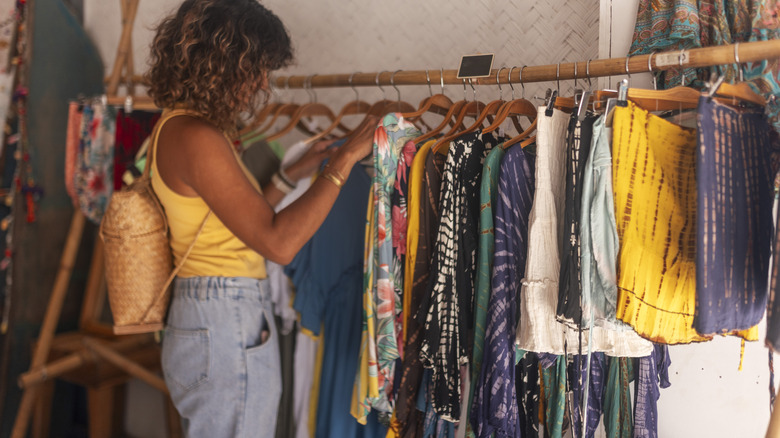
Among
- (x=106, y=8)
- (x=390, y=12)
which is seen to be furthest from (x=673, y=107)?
(x=106, y=8)

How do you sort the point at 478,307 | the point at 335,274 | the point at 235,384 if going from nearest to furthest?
the point at 478,307 < the point at 235,384 < the point at 335,274

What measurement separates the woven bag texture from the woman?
4cm

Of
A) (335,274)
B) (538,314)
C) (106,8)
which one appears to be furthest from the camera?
(106,8)

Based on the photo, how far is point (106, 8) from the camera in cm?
312

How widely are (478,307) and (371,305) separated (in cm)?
31

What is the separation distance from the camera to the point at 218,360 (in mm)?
1602

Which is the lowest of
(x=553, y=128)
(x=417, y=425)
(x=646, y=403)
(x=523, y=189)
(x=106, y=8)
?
(x=417, y=425)

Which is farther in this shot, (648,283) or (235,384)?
(235,384)

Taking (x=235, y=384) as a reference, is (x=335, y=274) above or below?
above

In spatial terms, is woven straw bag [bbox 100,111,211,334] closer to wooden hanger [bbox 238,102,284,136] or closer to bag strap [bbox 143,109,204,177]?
bag strap [bbox 143,109,204,177]

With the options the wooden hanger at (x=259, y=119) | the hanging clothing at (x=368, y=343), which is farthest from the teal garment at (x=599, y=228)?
the wooden hanger at (x=259, y=119)

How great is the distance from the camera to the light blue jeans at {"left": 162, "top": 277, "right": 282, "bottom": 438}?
160 cm

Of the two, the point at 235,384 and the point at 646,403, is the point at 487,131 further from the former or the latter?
the point at 235,384

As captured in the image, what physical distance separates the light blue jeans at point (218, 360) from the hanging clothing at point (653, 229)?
98cm
